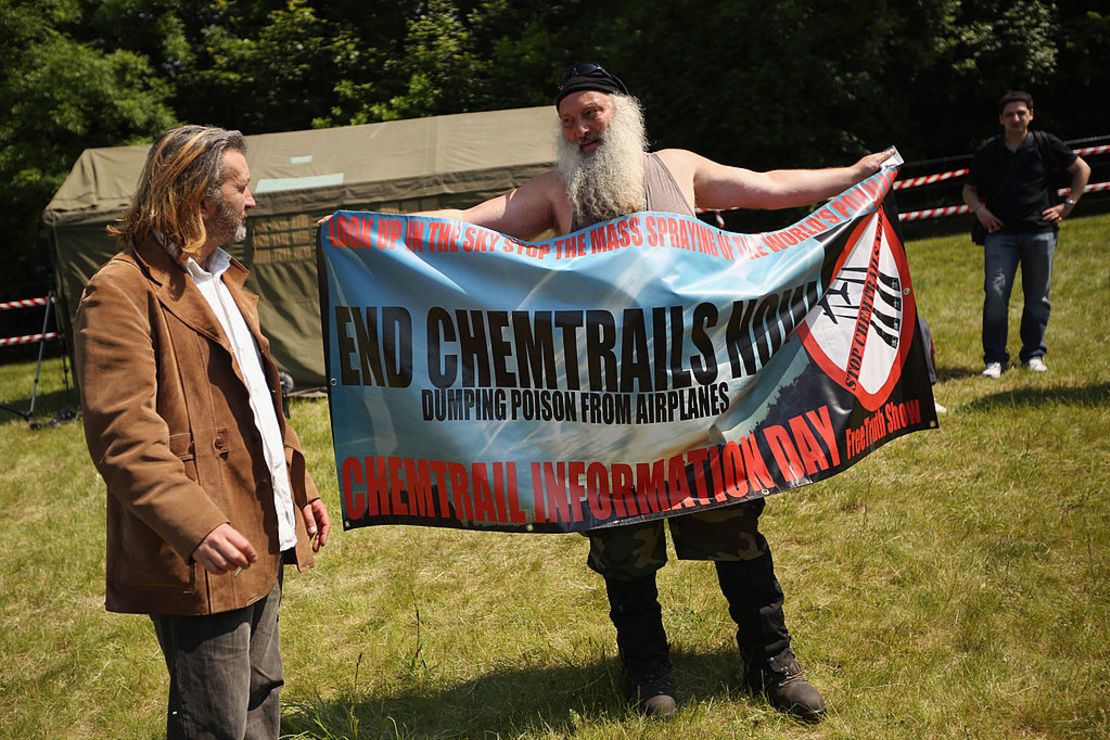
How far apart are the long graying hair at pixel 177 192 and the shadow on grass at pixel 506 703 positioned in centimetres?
191

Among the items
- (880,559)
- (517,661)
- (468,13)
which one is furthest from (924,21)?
(517,661)

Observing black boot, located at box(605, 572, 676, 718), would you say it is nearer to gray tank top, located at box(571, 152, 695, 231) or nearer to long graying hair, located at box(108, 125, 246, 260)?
gray tank top, located at box(571, 152, 695, 231)

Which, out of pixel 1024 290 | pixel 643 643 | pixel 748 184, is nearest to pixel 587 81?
pixel 748 184

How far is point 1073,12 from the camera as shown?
19.5 m

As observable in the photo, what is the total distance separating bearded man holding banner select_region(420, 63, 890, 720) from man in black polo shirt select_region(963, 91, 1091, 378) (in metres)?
5.04

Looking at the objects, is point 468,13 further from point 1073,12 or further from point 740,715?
point 740,715

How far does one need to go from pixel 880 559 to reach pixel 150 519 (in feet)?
11.6

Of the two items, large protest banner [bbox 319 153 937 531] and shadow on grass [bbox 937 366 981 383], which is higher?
large protest banner [bbox 319 153 937 531]

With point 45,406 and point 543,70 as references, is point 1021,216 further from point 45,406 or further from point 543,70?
point 543,70

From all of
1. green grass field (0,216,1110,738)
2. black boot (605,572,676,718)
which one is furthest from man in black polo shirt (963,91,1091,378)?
black boot (605,572,676,718)

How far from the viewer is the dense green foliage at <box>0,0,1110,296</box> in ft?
56.0

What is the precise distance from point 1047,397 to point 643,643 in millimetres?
4614

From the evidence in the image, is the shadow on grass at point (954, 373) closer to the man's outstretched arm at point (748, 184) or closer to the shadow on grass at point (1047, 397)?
the shadow on grass at point (1047, 397)

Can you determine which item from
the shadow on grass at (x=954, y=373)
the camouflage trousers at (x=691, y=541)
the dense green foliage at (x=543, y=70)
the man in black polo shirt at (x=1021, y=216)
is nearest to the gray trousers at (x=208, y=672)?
the camouflage trousers at (x=691, y=541)
